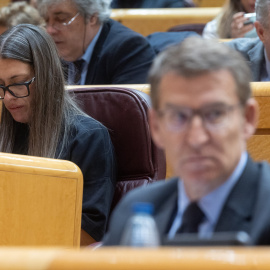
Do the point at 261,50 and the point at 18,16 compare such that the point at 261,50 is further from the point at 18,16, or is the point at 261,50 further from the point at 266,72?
the point at 18,16

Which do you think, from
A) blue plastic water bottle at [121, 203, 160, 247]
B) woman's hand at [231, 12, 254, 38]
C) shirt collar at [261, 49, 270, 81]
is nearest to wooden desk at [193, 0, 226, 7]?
woman's hand at [231, 12, 254, 38]

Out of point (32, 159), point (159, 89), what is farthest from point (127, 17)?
point (159, 89)

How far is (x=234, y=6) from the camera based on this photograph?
3.36 metres

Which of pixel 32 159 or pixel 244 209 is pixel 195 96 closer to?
pixel 244 209

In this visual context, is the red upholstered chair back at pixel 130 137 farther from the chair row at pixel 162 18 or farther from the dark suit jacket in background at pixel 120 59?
the chair row at pixel 162 18

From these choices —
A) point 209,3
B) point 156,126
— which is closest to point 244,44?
point 156,126

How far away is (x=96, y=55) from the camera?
288cm

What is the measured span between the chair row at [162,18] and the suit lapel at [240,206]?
10.1ft

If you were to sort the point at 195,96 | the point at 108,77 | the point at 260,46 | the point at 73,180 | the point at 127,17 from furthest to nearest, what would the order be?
the point at 127,17
the point at 108,77
the point at 260,46
the point at 73,180
the point at 195,96

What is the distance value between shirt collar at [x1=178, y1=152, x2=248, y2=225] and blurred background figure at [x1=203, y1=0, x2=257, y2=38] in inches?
88.9

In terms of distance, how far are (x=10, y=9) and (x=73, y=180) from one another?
1.80 m

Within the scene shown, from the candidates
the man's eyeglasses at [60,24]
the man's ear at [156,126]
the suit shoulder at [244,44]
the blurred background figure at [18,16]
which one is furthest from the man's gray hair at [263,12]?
the man's ear at [156,126]

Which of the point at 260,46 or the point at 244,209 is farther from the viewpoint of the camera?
the point at 260,46

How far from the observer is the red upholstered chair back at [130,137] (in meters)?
1.95
